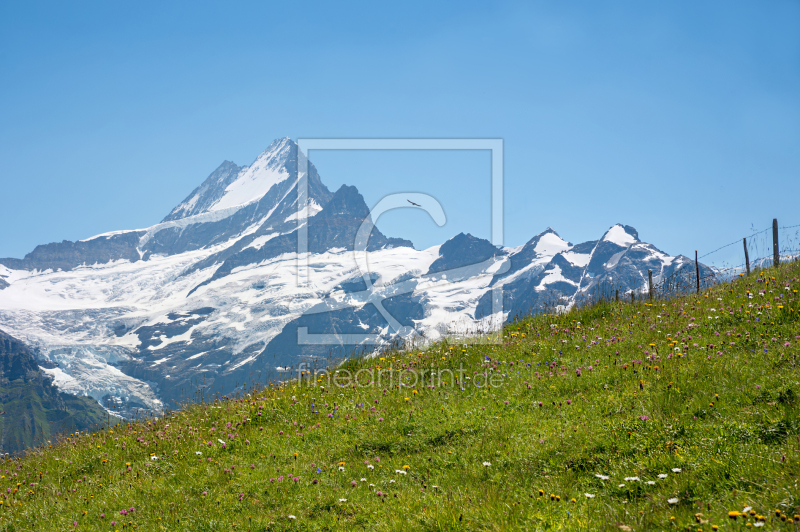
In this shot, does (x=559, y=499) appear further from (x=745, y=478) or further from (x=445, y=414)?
(x=445, y=414)

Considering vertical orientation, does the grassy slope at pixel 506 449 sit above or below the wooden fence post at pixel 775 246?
below

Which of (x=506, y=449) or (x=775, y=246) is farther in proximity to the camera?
(x=775, y=246)

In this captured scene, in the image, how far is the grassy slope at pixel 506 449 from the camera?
5945 mm

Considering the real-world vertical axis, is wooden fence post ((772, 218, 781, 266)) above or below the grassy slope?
above

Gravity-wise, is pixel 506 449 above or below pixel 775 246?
below

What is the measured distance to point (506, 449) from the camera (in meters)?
7.88

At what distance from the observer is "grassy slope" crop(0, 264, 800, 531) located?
5.95 metres

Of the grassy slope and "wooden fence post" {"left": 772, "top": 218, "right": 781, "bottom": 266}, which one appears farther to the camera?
"wooden fence post" {"left": 772, "top": 218, "right": 781, "bottom": 266}

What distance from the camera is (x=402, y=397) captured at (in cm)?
1111

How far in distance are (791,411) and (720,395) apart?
1198 millimetres

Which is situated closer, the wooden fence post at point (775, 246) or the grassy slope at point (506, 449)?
the grassy slope at point (506, 449)

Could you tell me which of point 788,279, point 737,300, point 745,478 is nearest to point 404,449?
point 745,478

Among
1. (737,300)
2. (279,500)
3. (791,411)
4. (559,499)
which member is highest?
(737,300)

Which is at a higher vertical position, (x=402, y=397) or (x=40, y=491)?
(x=402, y=397)
